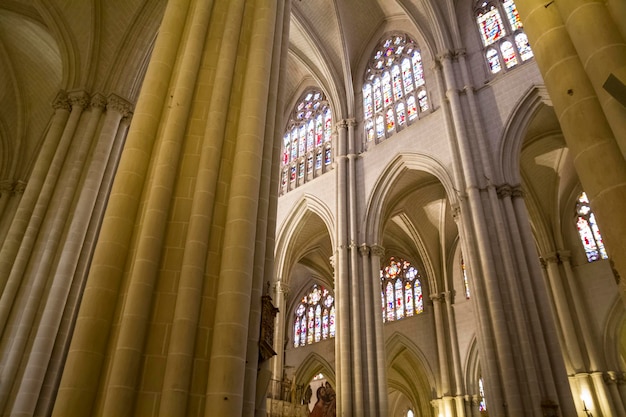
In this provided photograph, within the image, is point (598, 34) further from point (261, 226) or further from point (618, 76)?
point (261, 226)

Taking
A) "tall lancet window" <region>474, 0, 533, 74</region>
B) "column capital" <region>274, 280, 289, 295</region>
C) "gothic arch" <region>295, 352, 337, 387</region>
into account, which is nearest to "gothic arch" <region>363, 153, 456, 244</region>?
"tall lancet window" <region>474, 0, 533, 74</region>

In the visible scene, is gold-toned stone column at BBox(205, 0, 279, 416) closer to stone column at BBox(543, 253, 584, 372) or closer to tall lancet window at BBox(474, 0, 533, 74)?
tall lancet window at BBox(474, 0, 533, 74)

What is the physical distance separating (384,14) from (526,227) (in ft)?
35.3

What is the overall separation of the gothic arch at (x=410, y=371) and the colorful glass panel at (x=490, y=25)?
1267 cm

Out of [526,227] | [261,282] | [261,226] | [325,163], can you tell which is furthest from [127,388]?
[325,163]

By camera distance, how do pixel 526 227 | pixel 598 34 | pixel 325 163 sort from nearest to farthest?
pixel 598 34, pixel 526 227, pixel 325 163

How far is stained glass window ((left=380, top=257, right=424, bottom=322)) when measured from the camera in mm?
21016

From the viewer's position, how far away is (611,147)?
316 cm

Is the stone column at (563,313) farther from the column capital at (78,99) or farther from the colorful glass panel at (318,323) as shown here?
the column capital at (78,99)

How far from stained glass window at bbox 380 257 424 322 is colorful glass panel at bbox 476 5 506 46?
11.0 meters

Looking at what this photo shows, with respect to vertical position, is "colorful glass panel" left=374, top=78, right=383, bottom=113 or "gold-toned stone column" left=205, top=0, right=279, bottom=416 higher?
"colorful glass panel" left=374, top=78, right=383, bottom=113

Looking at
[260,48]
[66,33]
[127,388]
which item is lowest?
[127,388]

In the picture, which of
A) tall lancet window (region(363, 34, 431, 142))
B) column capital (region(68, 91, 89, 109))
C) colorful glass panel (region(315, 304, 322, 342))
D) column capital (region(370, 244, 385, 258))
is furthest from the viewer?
colorful glass panel (region(315, 304, 322, 342))

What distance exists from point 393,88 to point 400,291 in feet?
32.3
